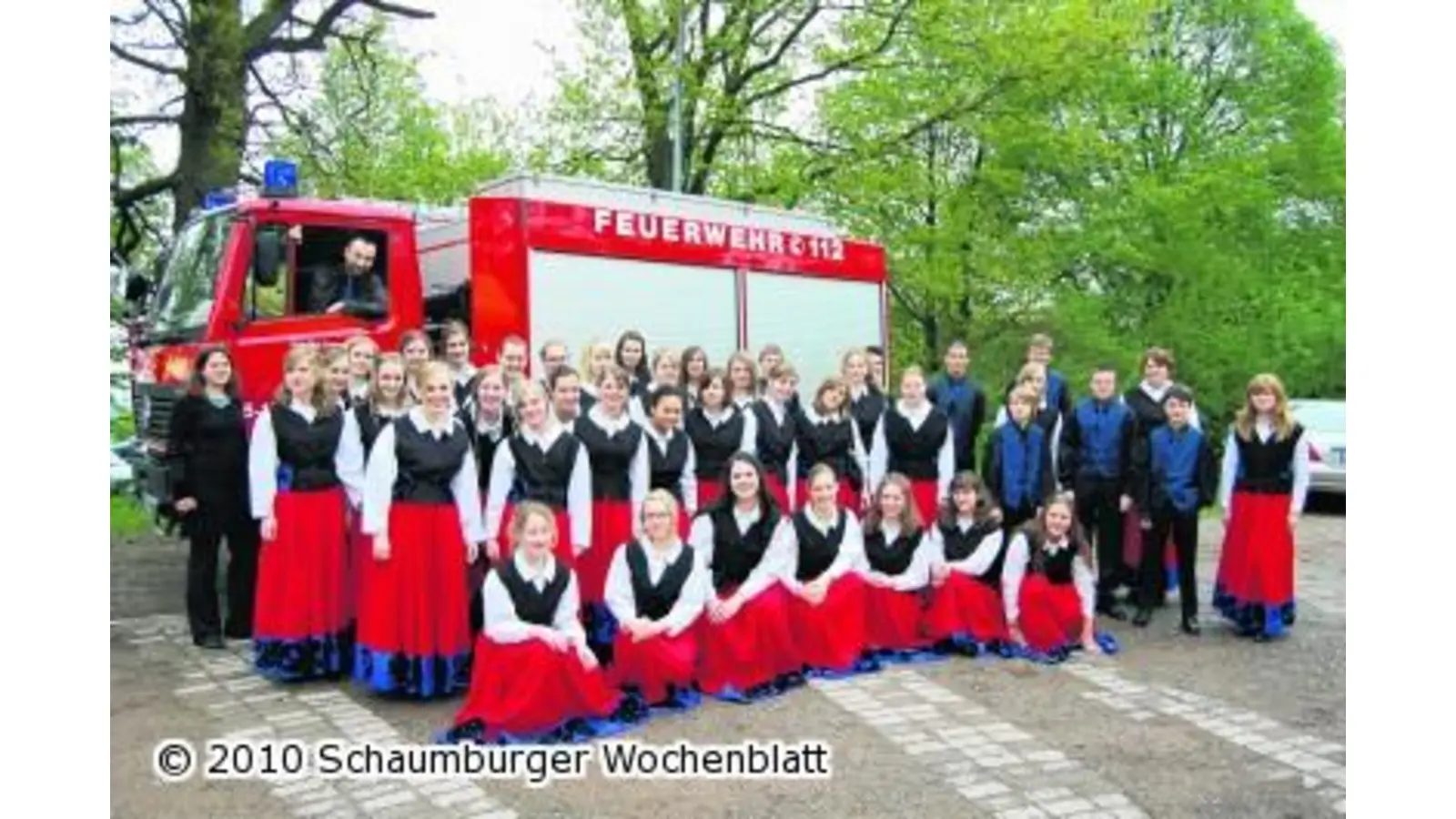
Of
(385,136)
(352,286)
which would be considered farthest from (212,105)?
(385,136)

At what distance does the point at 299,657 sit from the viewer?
534 centimetres

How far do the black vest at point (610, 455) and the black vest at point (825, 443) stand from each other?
1.32 metres

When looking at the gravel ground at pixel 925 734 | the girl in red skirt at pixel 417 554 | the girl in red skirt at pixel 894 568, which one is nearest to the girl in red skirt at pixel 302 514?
the gravel ground at pixel 925 734

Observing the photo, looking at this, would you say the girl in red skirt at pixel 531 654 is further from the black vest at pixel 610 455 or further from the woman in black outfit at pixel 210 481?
the woman in black outfit at pixel 210 481

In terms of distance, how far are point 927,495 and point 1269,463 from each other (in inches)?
68.8

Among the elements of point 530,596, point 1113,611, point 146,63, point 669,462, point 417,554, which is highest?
point 146,63

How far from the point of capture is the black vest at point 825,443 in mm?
6668

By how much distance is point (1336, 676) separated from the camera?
5.83m

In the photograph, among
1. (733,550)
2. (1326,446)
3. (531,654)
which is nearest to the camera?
(531,654)

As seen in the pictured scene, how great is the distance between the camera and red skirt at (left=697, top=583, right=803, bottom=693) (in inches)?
208

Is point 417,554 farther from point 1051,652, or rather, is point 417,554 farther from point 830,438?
point 1051,652

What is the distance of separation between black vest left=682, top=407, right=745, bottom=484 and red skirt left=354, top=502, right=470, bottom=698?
1.42m

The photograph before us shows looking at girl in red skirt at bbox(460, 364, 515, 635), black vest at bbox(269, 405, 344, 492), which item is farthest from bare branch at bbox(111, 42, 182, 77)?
girl in red skirt at bbox(460, 364, 515, 635)
